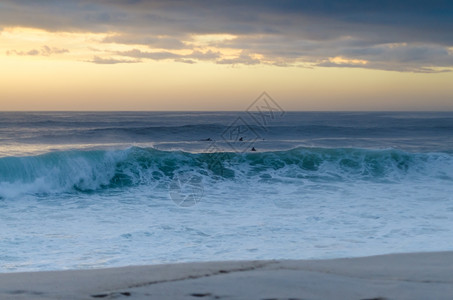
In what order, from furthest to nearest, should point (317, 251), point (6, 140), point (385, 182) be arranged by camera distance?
point (6, 140)
point (385, 182)
point (317, 251)

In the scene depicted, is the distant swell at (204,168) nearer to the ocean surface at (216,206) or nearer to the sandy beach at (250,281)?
the ocean surface at (216,206)

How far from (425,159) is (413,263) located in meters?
14.8

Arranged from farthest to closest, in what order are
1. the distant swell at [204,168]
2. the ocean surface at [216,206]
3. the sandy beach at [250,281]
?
the distant swell at [204,168] → the ocean surface at [216,206] → the sandy beach at [250,281]

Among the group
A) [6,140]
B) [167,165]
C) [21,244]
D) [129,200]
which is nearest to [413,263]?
[21,244]

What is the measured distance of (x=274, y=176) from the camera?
16.4 m

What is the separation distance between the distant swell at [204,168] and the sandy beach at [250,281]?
889 centimetres

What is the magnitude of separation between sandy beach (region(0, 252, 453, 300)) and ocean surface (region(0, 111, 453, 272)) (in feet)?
3.60

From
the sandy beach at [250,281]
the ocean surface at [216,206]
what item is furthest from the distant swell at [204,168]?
the sandy beach at [250,281]

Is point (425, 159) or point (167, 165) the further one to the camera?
point (425, 159)

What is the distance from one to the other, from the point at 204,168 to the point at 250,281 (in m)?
13.3

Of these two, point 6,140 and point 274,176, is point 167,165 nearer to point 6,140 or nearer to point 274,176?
point 274,176

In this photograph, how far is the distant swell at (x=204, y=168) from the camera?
1480 centimetres

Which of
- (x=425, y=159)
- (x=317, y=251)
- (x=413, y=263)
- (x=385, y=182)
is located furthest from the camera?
(x=425, y=159)

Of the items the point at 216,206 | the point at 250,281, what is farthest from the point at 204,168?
the point at 250,281
